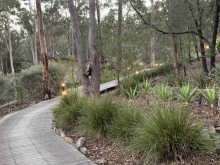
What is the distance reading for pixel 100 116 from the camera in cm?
727

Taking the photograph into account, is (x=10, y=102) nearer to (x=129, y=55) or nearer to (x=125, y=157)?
(x=129, y=55)

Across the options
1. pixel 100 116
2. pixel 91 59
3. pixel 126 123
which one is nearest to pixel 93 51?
pixel 91 59

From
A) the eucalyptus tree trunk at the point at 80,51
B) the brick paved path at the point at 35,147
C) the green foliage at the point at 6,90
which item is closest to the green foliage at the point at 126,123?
the brick paved path at the point at 35,147

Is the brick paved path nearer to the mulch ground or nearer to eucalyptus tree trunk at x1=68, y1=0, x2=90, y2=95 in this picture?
eucalyptus tree trunk at x1=68, y1=0, x2=90, y2=95

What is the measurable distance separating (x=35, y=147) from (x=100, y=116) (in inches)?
61.0

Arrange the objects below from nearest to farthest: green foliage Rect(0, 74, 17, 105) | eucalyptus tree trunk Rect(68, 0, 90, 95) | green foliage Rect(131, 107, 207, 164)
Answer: green foliage Rect(131, 107, 207, 164) → eucalyptus tree trunk Rect(68, 0, 90, 95) → green foliage Rect(0, 74, 17, 105)

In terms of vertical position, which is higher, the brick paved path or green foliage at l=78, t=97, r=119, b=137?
green foliage at l=78, t=97, r=119, b=137

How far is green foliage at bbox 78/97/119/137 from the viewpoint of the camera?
7.26 m

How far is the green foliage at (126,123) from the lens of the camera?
20.8ft

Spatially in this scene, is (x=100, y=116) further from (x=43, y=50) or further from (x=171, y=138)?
(x=43, y=50)

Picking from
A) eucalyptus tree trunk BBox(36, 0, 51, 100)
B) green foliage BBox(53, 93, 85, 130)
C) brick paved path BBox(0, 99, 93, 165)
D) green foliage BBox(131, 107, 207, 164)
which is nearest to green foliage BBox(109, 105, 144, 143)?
brick paved path BBox(0, 99, 93, 165)

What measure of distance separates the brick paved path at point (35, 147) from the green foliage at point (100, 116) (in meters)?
0.61

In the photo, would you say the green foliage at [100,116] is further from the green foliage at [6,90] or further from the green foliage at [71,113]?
the green foliage at [6,90]

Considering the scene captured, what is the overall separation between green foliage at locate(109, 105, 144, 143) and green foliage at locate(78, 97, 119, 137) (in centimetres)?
41
